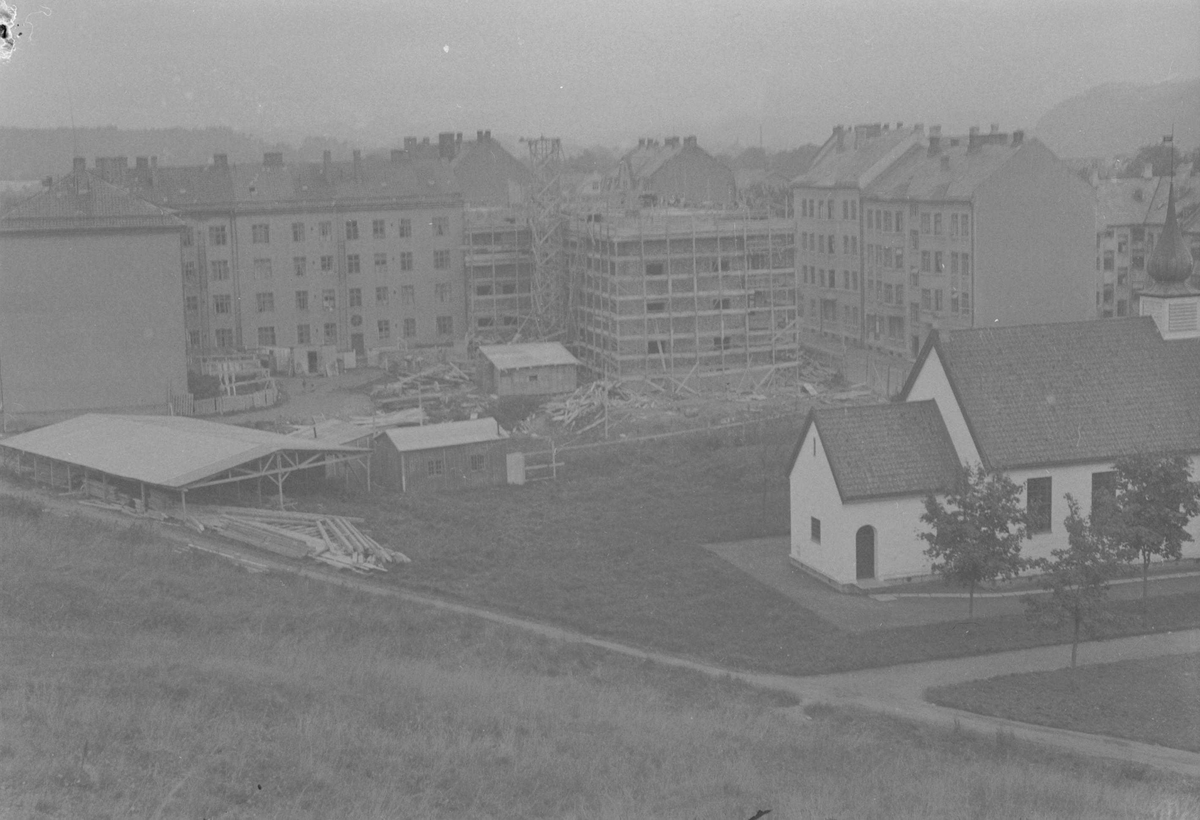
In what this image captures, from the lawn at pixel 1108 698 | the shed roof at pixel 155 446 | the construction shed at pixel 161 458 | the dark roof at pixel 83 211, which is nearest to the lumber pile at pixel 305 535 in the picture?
the construction shed at pixel 161 458

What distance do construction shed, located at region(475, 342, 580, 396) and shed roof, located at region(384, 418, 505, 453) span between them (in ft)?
34.5

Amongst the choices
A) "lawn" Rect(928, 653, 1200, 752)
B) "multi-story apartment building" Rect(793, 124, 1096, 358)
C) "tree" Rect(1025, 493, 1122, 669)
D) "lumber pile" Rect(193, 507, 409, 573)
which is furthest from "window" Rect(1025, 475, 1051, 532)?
"multi-story apartment building" Rect(793, 124, 1096, 358)

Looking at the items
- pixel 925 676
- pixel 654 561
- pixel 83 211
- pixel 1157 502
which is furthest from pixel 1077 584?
pixel 83 211

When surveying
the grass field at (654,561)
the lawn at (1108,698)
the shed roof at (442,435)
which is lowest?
the lawn at (1108,698)

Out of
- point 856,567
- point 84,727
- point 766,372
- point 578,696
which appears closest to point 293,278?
point 766,372

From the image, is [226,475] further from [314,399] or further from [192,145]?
[192,145]

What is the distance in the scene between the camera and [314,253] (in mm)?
55125

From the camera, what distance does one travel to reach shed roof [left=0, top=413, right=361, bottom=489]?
3036 cm

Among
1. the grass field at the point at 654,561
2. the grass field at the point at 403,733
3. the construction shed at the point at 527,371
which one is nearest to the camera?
the grass field at the point at 403,733

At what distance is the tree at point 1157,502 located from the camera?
84.4 feet

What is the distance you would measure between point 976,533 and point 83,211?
29.4m

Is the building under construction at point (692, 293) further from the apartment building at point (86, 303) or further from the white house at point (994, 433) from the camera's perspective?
the white house at point (994, 433)

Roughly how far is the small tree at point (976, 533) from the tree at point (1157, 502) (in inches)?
62.0

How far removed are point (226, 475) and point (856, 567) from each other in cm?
1330
